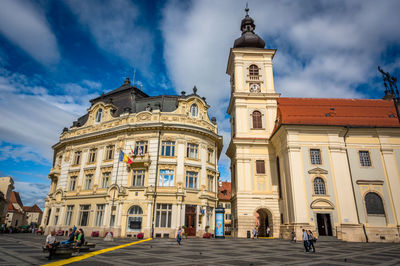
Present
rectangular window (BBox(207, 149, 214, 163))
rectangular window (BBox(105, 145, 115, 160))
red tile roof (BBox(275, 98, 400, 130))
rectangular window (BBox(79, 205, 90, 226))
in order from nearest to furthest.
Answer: red tile roof (BBox(275, 98, 400, 130)), rectangular window (BBox(79, 205, 90, 226)), rectangular window (BBox(105, 145, 115, 160)), rectangular window (BBox(207, 149, 214, 163))

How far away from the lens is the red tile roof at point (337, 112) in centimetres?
2923

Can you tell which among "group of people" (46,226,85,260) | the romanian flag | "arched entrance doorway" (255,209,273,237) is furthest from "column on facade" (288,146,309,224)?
"group of people" (46,226,85,260)

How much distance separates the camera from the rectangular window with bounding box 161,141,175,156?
101 feet

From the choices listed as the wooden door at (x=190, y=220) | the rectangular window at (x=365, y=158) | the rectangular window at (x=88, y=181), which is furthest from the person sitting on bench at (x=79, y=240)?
the rectangular window at (x=365, y=158)

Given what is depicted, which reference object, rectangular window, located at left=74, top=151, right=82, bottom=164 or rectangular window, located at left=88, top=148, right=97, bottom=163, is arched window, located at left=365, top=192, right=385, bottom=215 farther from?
rectangular window, located at left=74, top=151, right=82, bottom=164

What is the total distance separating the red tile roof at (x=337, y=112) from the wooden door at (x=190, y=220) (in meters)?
14.6

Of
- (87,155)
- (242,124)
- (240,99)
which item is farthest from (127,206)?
(240,99)

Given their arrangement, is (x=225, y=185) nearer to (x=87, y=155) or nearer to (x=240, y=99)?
(x=240, y=99)

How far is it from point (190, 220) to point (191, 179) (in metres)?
4.75

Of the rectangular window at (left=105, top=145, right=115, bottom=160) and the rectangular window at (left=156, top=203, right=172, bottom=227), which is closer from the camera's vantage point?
the rectangular window at (left=156, top=203, right=172, bottom=227)

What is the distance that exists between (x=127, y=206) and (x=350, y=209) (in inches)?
944

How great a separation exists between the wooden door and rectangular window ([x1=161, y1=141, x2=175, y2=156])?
673 centimetres

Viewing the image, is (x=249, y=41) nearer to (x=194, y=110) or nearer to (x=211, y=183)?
(x=194, y=110)

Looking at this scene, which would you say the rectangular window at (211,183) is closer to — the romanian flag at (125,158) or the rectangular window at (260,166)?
the rectangular window at (260,166)
